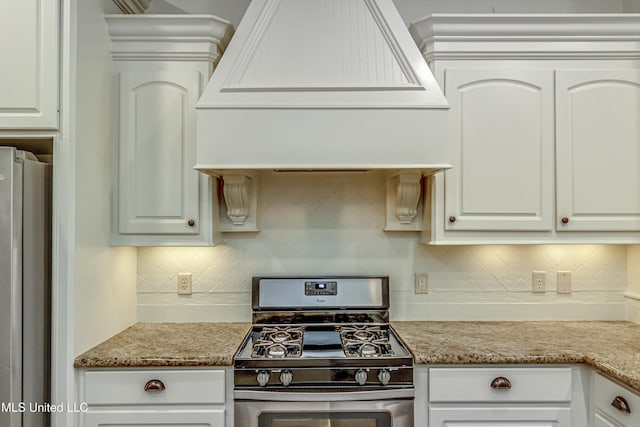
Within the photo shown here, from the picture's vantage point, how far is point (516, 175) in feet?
6.24

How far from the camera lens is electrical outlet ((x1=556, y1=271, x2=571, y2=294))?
7.25 feet

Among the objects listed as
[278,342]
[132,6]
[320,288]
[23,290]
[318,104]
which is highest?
[132,6]

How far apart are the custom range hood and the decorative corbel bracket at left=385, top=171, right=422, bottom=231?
0.17 metres

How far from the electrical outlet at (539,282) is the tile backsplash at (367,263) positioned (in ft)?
0.09

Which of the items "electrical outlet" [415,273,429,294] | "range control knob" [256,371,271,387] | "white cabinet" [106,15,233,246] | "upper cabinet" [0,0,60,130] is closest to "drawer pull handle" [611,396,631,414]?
"electrical outlet" [415,273,429,294]

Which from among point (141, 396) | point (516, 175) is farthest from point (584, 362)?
point (141, 396)

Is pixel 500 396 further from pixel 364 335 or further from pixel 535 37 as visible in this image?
pixel 535 37

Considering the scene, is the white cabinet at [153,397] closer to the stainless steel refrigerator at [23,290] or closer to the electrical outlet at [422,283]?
the stainless steel refrigerator at [23,290]

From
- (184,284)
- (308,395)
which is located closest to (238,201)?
(184,284)

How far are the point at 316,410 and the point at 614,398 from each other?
106 centimetres

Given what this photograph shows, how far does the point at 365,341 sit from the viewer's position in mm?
1869

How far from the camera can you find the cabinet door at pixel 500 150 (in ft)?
6.23

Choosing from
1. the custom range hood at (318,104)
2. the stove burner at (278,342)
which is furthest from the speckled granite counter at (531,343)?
the custom range hood at (318,104)

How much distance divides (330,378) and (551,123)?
145 centimetres
